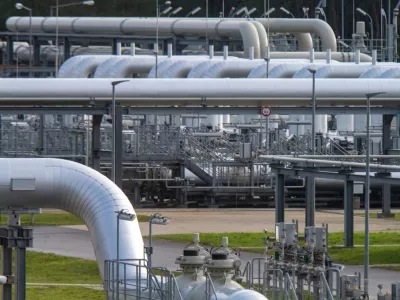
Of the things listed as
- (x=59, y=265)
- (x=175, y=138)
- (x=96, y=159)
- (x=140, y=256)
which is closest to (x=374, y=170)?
(x=59, y=265)

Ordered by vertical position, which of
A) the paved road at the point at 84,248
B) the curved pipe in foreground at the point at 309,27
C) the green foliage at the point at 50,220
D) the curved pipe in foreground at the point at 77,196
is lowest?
the paved road at the point at 84,248

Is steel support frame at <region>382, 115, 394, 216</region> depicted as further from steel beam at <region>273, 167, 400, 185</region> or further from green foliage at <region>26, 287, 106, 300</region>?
green foliage at <region>26, 287, 106, 300</region>

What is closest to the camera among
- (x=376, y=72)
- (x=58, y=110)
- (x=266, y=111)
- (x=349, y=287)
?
(x=349, y=287)

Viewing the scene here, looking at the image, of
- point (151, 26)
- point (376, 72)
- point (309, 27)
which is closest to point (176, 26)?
point (151, 26)

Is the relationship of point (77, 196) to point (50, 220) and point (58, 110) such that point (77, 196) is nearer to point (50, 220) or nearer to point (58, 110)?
point (50, 220)

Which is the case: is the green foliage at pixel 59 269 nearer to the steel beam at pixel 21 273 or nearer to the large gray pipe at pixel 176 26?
the steel beam at pixel 21 273

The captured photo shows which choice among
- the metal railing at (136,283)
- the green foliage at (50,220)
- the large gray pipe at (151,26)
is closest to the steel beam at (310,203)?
the green foliage at (50,220)

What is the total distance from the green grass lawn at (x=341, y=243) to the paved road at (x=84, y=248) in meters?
1.46

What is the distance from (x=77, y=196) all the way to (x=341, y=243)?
81.5ft

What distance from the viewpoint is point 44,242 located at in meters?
58.9

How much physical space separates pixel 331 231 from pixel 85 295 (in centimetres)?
2242

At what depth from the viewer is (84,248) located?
5675 cm

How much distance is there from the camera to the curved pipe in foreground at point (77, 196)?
34.5 metres

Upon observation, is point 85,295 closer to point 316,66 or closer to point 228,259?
point 228,259
